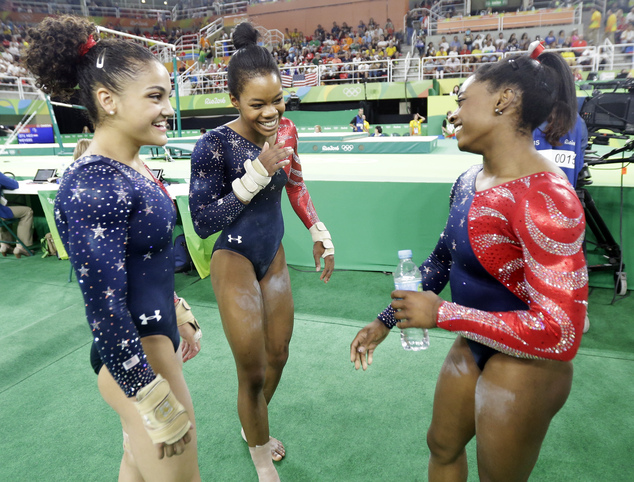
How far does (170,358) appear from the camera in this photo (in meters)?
1.44

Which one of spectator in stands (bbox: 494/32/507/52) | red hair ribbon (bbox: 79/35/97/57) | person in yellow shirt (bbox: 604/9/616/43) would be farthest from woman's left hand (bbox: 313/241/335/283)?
person in yellow shirt (bbox: 604/9/616/43)

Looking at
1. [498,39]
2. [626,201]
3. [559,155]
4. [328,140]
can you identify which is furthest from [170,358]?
[498,39]

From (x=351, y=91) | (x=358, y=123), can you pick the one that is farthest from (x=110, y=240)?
(x=351, y=91)

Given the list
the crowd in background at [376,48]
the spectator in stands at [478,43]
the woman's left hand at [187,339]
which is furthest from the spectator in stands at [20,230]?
the spectator in stands at [478,43]

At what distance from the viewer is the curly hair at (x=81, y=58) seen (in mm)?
1312

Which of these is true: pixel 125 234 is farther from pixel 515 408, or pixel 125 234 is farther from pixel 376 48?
pixel 376 48

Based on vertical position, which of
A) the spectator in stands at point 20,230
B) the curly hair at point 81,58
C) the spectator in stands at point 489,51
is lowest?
the spectator in stands at point 20,230

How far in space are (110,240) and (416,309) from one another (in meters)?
0.87

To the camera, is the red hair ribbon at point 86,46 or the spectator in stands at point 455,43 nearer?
the red hair ribbon at point 86,46

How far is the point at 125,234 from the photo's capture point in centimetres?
123

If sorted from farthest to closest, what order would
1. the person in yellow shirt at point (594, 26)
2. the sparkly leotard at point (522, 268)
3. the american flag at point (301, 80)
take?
the person in yellow shirt at point (594, 26) → the american flag at point (301, 80) → the sparkly leotard at point (522, 268)

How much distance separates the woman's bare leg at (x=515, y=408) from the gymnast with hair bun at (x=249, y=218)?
1038 mm

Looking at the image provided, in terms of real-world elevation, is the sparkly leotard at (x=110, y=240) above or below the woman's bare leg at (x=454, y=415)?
above

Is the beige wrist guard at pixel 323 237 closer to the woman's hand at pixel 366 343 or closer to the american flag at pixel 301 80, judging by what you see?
the woman's hand at pixel 366 343
